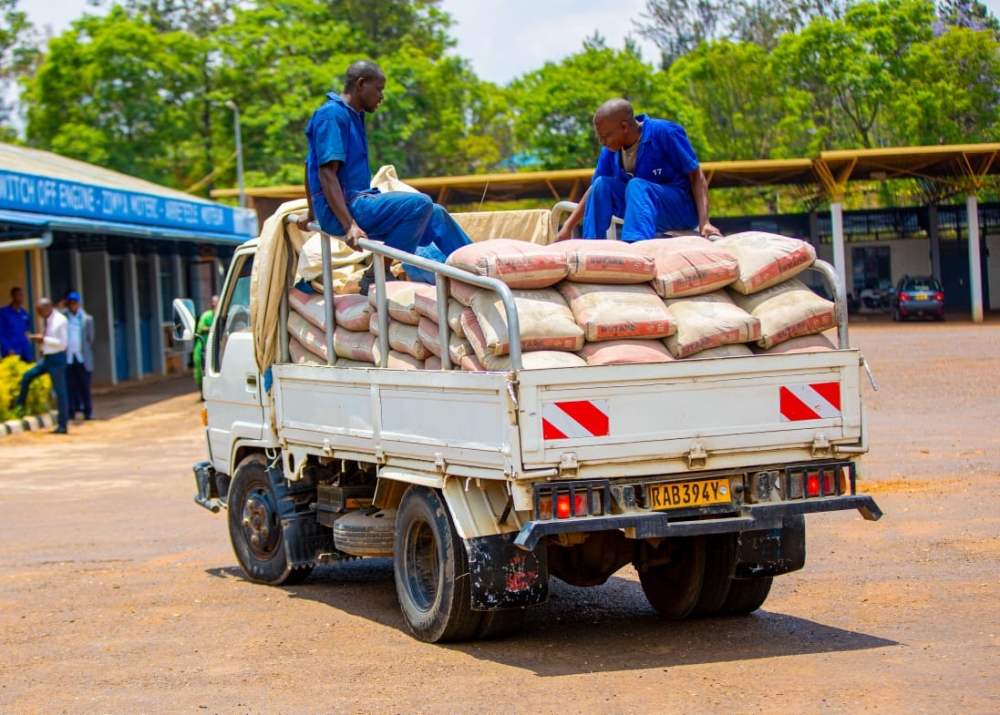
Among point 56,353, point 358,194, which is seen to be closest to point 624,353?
point 358,194

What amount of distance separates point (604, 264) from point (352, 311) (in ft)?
5.42

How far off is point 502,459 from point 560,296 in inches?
35.5

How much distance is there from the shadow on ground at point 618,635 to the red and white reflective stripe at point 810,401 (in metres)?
1.05

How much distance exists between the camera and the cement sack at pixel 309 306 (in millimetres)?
7509

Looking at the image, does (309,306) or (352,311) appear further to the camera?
(309,306)

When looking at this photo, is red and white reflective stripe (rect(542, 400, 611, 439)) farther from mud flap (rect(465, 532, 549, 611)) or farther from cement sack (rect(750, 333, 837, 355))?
cement sack (rect(750, 333, 837, 355))

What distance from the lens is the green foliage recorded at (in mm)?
18656

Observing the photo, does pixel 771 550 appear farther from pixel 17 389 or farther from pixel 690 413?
pixel 17 389

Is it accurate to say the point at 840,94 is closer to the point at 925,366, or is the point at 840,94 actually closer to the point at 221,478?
the point at 925,366

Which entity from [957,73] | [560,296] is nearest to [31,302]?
[560,296]

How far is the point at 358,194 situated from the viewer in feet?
24.4

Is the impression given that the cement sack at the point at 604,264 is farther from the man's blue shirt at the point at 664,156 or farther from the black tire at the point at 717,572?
the man's blue shirt at the point at 664,156

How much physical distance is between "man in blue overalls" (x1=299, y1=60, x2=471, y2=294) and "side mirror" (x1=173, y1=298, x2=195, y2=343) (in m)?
1.78

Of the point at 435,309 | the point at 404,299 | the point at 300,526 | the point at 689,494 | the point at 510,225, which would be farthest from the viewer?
the point at 510,225
